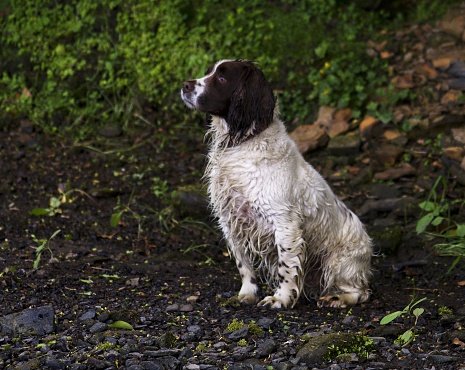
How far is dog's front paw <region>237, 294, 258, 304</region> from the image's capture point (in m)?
5.34

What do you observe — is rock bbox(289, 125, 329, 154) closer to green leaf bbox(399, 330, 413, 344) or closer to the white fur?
the white fur

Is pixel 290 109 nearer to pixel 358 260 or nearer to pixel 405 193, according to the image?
pixel 405 193

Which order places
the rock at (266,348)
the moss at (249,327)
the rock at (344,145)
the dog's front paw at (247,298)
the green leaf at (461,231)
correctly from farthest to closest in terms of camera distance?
1. the rock at (344,145)
2. the green leaf at (461,231)
3. the dog's front paw at (247,298)
4. the moss at (249,327)
5. the rock at (266,348)

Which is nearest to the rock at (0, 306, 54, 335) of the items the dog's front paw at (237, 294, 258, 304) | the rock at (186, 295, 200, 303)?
the rock at (186, 295, 200, 303)

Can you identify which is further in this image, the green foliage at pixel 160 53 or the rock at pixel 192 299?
the green foliage at pixel 160 53

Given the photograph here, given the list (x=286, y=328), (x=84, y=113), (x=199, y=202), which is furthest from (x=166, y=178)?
(x=286, y=328)

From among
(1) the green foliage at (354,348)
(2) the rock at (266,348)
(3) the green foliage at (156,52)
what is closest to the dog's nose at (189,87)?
(2) the rock at (266,348)

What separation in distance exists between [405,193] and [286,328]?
300cm

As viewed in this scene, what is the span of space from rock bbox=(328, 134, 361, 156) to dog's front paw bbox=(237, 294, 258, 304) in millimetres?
2827

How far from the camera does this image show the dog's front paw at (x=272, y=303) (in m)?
5.23

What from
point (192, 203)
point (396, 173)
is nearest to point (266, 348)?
point (192, 203)

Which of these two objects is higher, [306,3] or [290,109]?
[306,3]

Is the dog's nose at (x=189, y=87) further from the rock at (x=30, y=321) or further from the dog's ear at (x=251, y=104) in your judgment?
the rock at (x=30, y=321)

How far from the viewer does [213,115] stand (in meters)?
5.44
